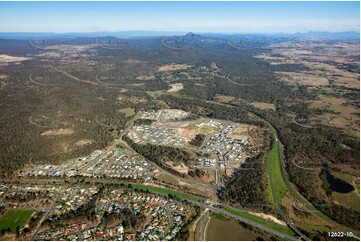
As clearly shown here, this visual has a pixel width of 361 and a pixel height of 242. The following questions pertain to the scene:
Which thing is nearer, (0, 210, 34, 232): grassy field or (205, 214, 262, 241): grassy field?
(205, 214, 262, 241): grassy field

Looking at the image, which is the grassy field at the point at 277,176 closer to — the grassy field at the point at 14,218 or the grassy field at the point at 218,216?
the grassy field at the point at 218,216

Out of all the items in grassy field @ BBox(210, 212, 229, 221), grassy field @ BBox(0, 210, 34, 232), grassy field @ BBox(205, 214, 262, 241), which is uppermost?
grassy field @ BBox(0, 210, 34, 232)

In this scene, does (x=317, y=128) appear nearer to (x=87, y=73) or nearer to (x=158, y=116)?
(x=158, y=116)

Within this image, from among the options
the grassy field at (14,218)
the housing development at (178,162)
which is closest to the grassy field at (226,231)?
the housing development at (178,162)

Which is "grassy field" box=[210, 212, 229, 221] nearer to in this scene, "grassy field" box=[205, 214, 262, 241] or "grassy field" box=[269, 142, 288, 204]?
"grassy field" box=[205, 214, 262, 241]

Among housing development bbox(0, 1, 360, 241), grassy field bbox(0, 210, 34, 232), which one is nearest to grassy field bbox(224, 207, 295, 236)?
housing development bbox(0, 1, 360, 241)

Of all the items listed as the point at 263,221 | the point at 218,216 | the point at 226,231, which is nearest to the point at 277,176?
the point at 263,221
